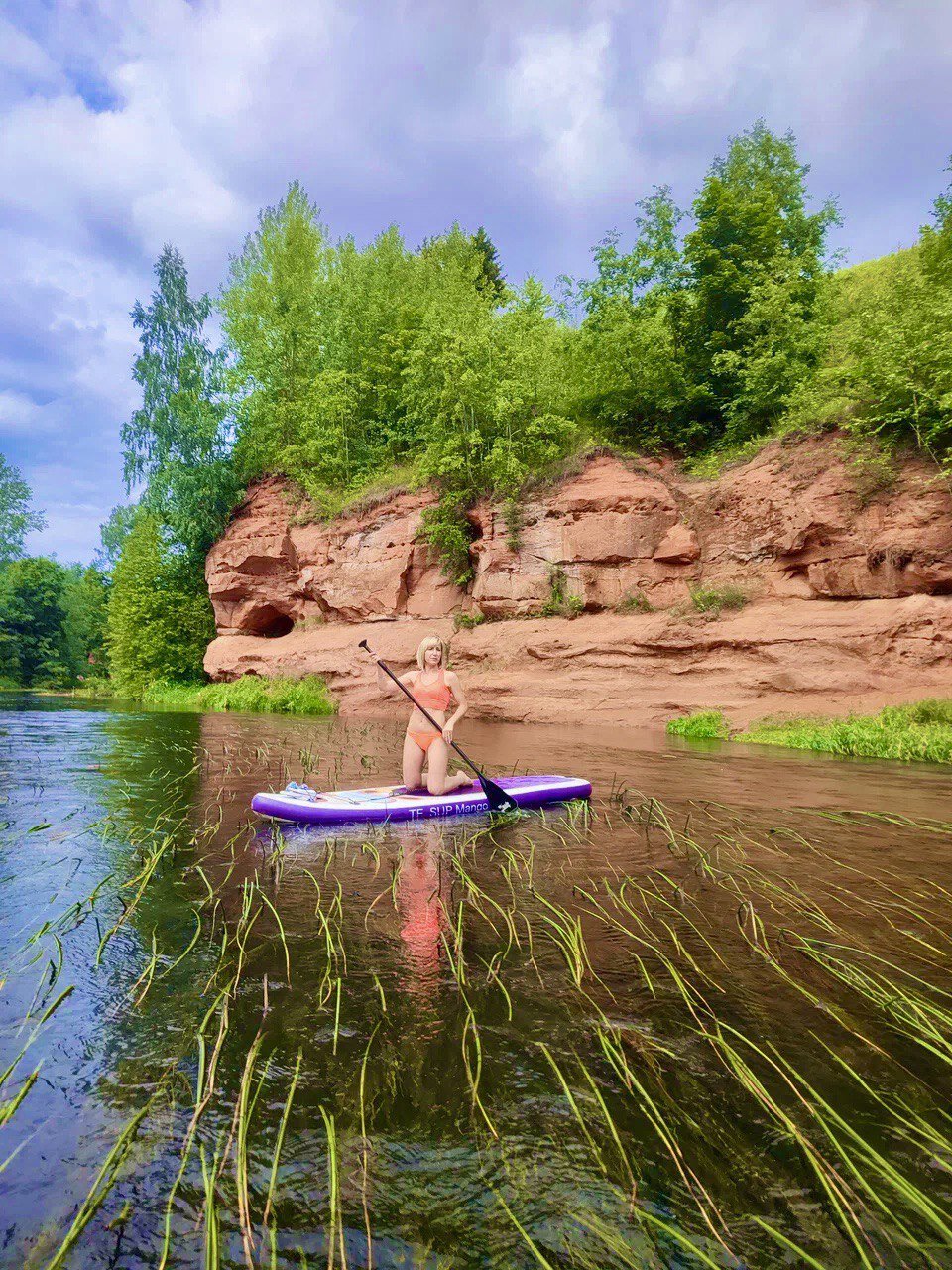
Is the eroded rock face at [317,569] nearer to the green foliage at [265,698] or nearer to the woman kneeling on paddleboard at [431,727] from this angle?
the green foliage at [265,698]

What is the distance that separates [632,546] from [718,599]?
2.65m

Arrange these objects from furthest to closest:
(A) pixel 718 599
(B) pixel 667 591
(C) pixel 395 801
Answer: (B) pixel 667 591 → (A) pixel 718 599 → (C) pixel 395 801

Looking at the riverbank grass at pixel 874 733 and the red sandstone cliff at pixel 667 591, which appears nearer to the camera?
the riverbank grass at pixel 874 733

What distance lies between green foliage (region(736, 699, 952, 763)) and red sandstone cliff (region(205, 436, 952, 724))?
698mm

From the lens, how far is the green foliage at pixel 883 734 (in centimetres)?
1046

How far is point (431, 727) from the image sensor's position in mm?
6961

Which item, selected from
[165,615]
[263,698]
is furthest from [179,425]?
[263,698]

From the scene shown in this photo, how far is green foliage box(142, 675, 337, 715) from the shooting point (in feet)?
66.5

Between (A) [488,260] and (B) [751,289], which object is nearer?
(B) [751,289]

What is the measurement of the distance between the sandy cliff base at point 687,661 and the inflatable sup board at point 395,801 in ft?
26.7

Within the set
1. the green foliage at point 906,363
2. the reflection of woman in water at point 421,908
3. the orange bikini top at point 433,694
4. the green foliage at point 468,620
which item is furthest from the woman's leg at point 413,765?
the green foliage at point 468,620

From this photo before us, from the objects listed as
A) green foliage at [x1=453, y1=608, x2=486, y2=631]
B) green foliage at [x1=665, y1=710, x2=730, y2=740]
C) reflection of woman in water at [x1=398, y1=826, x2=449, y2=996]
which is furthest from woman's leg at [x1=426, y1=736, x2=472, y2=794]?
green foliage at [x1=453, y1=608, x2=486, y2=631]

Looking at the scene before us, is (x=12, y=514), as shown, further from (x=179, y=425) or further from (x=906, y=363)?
(x=906, y=363)

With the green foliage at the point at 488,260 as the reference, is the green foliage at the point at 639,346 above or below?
below
